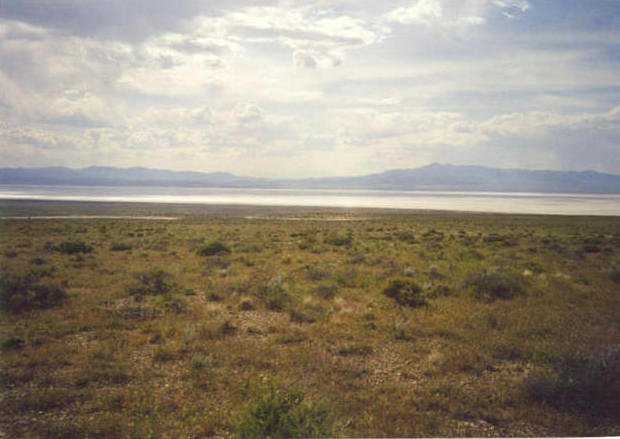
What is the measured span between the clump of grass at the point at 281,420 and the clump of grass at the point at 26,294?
19.5 ft

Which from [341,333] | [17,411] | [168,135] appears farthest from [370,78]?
[17,411]

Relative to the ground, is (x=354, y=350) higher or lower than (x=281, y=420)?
lower

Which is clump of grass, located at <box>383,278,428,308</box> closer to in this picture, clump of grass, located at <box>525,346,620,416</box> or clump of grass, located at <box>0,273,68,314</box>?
clump of grass, located at <box>525,346,620,416</box>

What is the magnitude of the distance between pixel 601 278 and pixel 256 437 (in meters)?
12.1

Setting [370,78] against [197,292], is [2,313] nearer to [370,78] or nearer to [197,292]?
[197,292]

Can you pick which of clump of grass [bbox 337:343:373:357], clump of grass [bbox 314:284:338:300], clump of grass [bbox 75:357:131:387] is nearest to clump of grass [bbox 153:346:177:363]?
clump of grass [bbox 75:357:131:387]

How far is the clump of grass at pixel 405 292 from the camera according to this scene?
8836mm

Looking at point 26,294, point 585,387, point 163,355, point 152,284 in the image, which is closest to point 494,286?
point 585,387

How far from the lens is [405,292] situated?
29.8 ft

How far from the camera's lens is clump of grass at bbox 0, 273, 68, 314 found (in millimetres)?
7375

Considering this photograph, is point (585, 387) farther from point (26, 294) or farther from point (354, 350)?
point (26, 294)

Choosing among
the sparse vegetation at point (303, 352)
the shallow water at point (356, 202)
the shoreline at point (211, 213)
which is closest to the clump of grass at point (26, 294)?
the sparse vegetation at point (303, 352)

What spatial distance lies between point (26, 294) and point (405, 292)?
809cm

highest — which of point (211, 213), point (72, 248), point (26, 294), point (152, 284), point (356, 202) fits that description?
point (356, 202)
